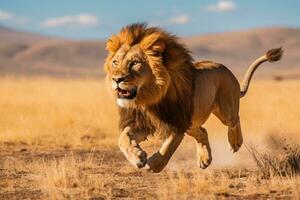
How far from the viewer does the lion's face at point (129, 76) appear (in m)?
6.07

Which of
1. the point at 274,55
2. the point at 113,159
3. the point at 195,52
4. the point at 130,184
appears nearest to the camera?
the point at 130,184

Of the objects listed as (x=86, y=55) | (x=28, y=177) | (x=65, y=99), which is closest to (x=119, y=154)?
(x=28, y=177)

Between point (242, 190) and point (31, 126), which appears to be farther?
point (31, 126)

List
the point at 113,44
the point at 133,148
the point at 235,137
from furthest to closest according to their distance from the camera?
the point at 235,137 → the point at 113,44 → the point at 133,148

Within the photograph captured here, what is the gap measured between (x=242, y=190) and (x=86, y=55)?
346 feet

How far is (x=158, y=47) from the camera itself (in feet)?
20.9

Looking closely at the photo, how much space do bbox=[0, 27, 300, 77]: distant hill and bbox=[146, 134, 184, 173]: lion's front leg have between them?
77.9m

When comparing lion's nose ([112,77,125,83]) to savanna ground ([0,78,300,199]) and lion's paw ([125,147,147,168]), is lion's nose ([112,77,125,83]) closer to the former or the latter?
lion's paw ([125,147,147,168])

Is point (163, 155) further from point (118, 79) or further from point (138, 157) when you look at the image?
point (118, 79)

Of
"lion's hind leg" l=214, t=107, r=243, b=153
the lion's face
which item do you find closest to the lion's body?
Result: "lion's hind leg" l=214, t=107, r=243, b=153

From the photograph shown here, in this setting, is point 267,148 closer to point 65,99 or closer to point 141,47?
point 141,47

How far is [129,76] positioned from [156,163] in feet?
2.71

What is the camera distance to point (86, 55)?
363ft

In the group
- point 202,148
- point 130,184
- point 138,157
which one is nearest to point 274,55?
point 202,148
